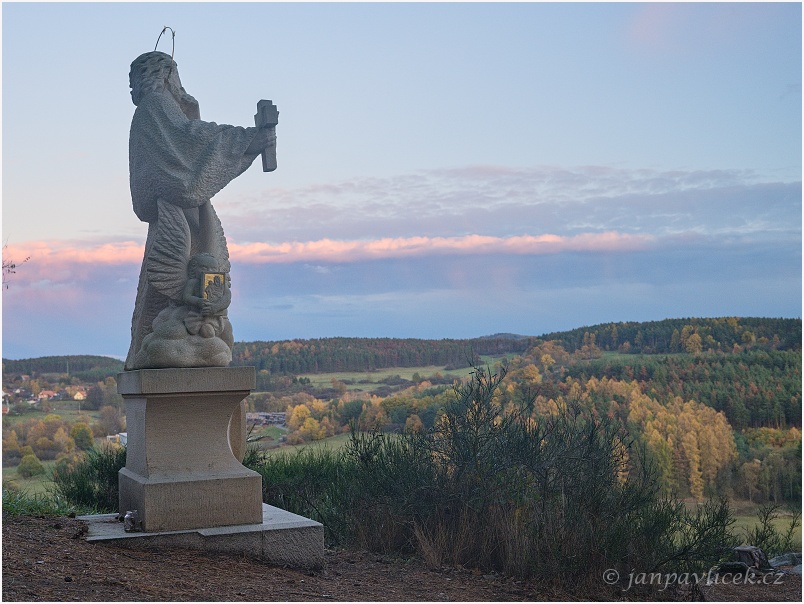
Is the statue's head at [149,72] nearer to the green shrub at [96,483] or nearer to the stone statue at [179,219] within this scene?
the stone statue at [179,219]

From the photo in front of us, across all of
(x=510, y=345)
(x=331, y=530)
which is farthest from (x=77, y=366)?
(x=331, y=530)

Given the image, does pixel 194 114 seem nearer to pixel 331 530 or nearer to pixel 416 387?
pixel 331 530

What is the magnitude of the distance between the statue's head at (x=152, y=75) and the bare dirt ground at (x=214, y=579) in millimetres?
3622

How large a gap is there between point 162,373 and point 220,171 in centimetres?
176

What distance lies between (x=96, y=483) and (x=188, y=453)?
465 cm

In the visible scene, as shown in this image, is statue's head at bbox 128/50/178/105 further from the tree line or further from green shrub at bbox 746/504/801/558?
the tree line

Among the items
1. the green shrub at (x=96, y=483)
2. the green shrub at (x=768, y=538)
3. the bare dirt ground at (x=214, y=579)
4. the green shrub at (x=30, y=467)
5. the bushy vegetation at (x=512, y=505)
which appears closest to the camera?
the bare dirt ground at (x=214, y=579)

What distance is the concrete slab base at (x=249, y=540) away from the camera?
19.8 ft

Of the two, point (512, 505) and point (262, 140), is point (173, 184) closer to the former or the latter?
point (262, 140)

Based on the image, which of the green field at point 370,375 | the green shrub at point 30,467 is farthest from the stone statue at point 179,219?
the green field at point 370,375

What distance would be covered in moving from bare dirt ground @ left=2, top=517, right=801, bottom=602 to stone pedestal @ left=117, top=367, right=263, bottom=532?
15.4 inches

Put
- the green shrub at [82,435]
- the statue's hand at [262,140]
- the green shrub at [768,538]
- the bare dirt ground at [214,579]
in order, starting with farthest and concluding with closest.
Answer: the green shrub at [82,435]
the green shrub at [768,538]
the statue's hand at [262,140]
the bare dirt ground at [214,579]

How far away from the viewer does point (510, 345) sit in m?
24.3

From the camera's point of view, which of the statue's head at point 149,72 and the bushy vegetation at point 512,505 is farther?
the statue's head at point 149,72
